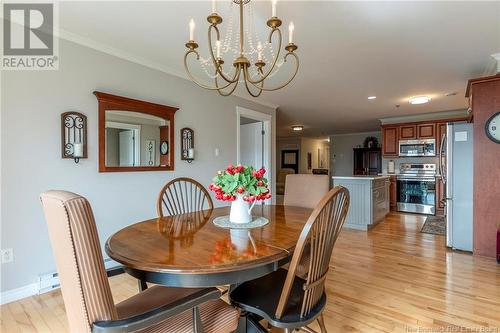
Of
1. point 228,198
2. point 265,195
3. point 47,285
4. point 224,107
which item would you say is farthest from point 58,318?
point 224,107

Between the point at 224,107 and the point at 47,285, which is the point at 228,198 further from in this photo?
the point at 224,107

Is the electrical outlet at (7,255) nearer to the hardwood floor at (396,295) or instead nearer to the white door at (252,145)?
the hardwood floor at (396,295)

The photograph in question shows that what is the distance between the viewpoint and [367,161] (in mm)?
8820

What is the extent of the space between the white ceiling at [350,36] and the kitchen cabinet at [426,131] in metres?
2.15

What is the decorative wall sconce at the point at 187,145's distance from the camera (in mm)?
3488

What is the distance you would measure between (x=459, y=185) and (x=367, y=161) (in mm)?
5657

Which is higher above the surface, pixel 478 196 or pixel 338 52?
pixel 338 52

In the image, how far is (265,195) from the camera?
5.54 feet

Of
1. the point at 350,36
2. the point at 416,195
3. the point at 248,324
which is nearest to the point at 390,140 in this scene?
the point at 416,195

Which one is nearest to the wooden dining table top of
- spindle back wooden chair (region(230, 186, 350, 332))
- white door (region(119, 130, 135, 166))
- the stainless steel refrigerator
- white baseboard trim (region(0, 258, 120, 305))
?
spindle back wooden chair (region(230, 186, 350, 332))

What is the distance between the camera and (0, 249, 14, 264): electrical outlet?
213 cm

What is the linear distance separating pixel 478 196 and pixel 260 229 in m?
3.06

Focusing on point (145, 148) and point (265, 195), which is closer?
point (265, 195)

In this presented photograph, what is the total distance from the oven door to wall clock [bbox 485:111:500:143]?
10.6ft
